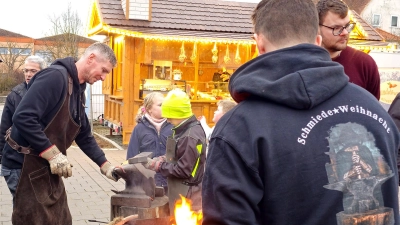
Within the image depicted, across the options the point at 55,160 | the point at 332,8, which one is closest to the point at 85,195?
the point at 55,160

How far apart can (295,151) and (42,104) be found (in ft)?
8.66

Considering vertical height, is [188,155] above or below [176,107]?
below

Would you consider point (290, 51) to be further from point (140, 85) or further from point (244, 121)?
point (140, 85)

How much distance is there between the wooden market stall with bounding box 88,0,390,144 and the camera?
1244 centimetres

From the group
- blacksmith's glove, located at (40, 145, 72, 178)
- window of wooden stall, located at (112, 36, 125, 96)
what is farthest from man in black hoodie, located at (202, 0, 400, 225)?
window of wooden stall, located at (112, 36, 125, 96)

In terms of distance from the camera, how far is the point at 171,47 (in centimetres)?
1297

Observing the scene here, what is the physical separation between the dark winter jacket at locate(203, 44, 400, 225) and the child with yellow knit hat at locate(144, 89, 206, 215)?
261 cm

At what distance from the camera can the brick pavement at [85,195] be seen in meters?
6.28

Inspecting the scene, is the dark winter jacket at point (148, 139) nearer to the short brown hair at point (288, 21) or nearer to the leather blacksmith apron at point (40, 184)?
the leather blacksmith apron at point (40, 184)

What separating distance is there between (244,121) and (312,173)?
0.94ft

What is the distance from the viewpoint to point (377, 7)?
43719 mm

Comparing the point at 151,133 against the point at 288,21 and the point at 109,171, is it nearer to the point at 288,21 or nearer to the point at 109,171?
the point at 109,171

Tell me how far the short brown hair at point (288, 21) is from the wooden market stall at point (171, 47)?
401 inches

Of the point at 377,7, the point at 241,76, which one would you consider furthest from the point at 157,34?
the point at 377,7
